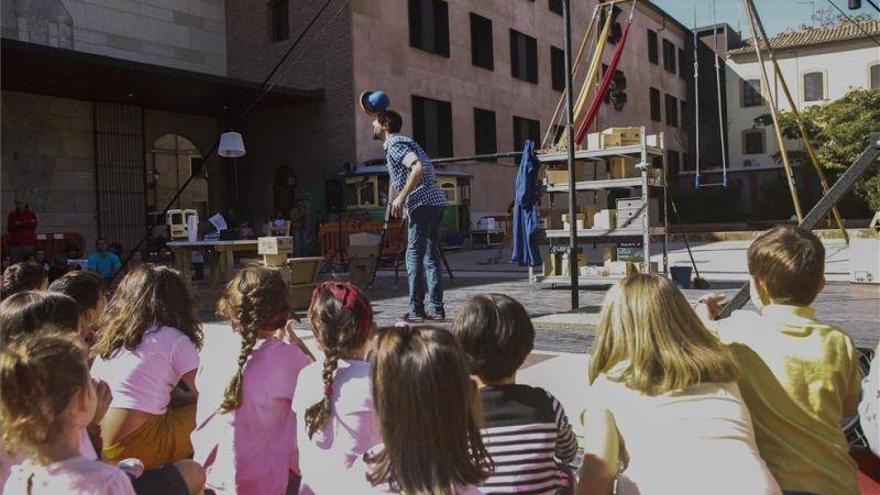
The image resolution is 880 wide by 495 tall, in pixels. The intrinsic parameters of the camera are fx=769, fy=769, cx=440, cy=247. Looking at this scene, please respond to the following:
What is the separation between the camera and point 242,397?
258 cm

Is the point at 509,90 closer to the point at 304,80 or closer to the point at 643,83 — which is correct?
the point at 304,80

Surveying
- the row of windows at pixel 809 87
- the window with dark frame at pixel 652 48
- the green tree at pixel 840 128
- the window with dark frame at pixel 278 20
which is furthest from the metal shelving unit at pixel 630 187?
the row of windows at pixel 809 87

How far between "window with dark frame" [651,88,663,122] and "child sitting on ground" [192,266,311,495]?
3531cm

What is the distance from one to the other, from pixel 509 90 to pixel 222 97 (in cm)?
998

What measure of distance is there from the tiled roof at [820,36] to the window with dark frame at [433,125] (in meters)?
20.9

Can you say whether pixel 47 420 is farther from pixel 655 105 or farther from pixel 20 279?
pixel 655 105

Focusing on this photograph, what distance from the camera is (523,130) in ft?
84.6

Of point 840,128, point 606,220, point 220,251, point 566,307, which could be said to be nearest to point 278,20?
point 220,251

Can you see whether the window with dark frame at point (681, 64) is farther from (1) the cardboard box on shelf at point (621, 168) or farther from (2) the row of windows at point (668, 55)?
(1) the cardboard box on shelf at point (621, 168)

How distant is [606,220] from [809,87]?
111ft

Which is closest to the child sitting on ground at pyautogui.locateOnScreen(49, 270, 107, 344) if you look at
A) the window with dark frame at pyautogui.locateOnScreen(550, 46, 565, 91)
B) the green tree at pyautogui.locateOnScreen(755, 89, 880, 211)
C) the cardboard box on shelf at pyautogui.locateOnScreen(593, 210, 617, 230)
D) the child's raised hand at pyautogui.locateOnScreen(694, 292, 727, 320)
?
the child's raised hand at pyautogui.locateOnScreen(694, 292, 727, 320)

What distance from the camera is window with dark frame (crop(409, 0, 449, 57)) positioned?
2121 centimetres

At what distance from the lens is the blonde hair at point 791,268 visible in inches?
85.9

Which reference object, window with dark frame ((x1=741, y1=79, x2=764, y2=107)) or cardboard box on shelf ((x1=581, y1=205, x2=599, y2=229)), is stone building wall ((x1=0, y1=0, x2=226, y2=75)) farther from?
window with dark frame ((x1=741, y1=79, x2=764, y2=107))
